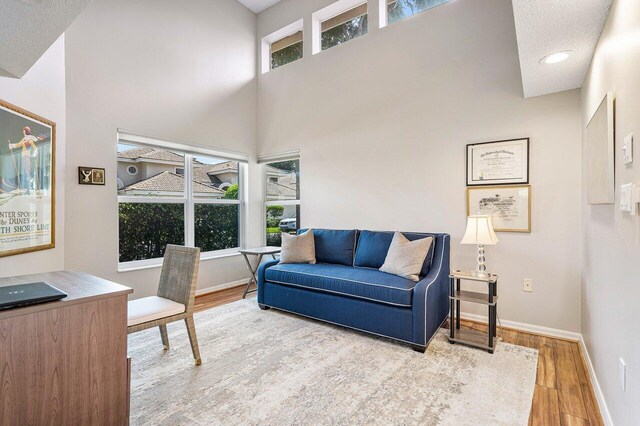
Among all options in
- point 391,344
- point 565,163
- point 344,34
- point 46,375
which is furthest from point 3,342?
point 344,34

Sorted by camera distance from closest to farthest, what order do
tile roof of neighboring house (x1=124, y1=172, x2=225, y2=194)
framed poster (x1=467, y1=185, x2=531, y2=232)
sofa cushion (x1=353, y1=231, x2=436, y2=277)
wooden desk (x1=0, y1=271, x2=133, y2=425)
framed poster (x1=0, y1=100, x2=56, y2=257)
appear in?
wooden desk (x1=0, y1=271, x2=133, y2=425) → framed poster (x1=0, y1=100, x2=56, y2=257) → framed poster (x1=467, y1=185, x2=531, y2=232) → sofa cushion (x1=353, y1=231, x2=436, y2=277) → tile roof of neighboring house (x1=124, y1=172, x2=225, y2=194)

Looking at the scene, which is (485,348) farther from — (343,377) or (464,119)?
(464,119)

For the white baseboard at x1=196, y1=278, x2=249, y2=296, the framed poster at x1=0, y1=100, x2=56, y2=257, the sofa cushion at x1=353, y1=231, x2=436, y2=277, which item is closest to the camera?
the framed poster at x1=0, y1=100, x2=56, y2=257

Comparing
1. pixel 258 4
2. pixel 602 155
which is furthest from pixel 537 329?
pixel 258 4

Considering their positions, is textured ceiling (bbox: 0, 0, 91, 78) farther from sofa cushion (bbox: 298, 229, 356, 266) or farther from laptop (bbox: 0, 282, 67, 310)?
sofa cushion (bbox: 298, 229, 356, 266)

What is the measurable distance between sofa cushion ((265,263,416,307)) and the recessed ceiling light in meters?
1.93

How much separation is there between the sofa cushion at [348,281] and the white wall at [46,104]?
1946 mm

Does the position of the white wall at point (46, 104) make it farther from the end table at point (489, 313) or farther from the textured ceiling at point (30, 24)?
the end table at point (489, 313)

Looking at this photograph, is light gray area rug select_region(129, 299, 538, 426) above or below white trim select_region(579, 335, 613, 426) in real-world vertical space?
below

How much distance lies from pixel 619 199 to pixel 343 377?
1.88m

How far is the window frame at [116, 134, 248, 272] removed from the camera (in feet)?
12.4

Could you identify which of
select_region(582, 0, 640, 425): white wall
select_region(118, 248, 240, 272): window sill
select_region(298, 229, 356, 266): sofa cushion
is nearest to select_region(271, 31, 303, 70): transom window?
select_region(298, 229, 356, 266): sofa cushion

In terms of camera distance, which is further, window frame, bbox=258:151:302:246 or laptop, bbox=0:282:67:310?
window frame, bbox=258:151:302:246

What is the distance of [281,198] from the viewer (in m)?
5.10
